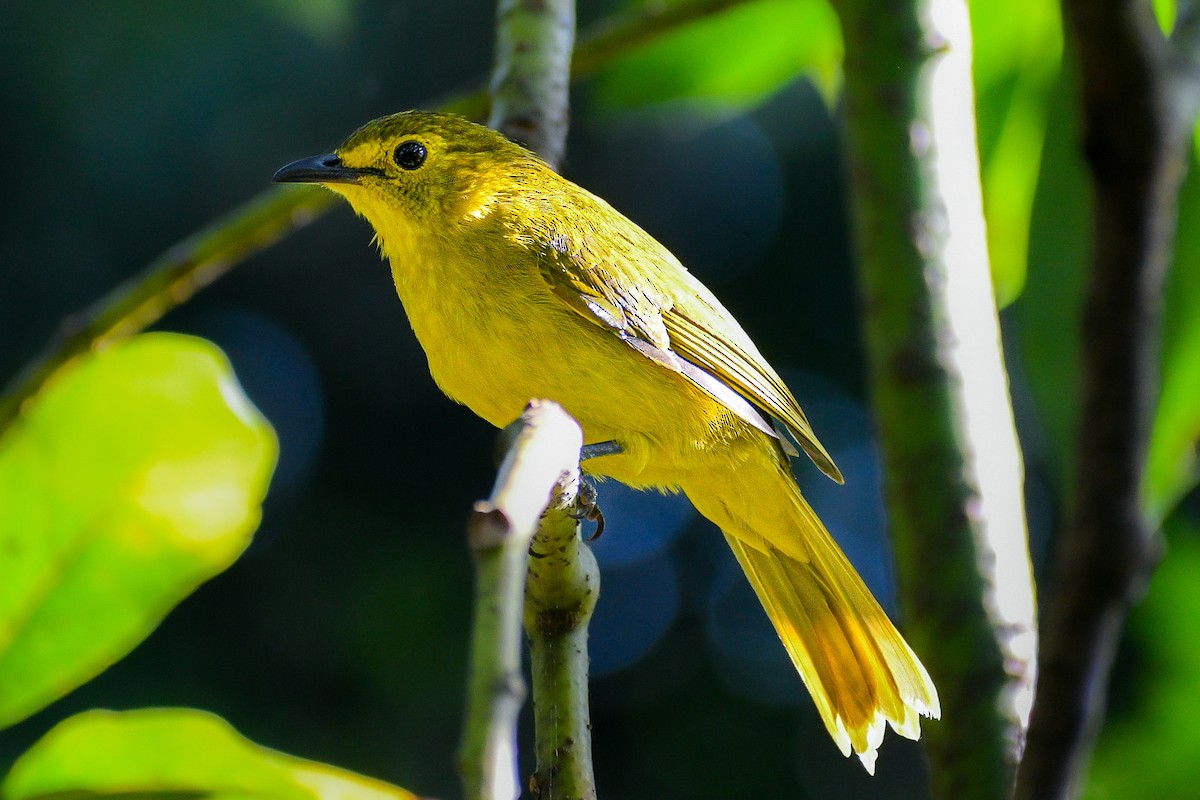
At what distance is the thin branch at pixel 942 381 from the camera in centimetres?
196

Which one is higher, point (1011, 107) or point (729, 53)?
point (729, 53)

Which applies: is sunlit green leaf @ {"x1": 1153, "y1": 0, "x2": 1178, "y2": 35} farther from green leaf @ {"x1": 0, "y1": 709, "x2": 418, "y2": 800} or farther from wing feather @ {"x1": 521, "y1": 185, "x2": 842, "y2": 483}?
green leaf @ {"x1": 0, "y1": 709, "x2": 418, "y2": 800}

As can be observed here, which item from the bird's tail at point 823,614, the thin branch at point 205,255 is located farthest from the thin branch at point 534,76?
the bird's tail at point 823,614

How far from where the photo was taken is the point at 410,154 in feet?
11.3

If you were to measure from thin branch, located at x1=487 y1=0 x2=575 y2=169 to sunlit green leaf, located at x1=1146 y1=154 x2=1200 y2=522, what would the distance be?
125 cm

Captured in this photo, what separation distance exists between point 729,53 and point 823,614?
1430mm

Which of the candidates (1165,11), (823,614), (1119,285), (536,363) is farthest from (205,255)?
(1119,285)

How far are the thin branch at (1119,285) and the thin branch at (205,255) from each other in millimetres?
1842

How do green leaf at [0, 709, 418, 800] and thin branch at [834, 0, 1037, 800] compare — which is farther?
thin branch at [834, 0, 1037, 800]

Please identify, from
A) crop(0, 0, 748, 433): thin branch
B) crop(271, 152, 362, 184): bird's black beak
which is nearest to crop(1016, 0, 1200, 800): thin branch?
crop(0, 0, 748, 433): thin branch

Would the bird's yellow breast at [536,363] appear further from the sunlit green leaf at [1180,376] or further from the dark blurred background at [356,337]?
the dark blurred background at [356,337]

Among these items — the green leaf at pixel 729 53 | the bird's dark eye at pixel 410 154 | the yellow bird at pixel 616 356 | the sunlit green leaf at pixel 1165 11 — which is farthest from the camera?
the bird's dark eye at pixel 410 154

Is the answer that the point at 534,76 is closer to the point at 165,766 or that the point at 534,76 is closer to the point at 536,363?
the point at 536,363

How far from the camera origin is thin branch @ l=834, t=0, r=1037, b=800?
1.96 m
